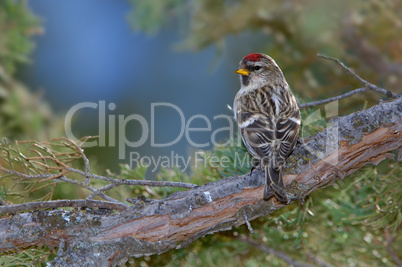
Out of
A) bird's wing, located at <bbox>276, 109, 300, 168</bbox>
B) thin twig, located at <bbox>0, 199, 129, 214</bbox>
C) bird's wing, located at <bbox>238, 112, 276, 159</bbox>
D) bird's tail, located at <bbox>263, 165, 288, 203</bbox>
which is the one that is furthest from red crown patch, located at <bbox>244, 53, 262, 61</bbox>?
thin twig, located at <bbox>0, 199, 129, 214</bbox>

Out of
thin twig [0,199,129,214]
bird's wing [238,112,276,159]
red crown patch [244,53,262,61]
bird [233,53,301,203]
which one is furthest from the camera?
red crown patch [244,53,262,61]

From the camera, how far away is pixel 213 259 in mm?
2354

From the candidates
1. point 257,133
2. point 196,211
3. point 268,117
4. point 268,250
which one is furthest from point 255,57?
point 196,211

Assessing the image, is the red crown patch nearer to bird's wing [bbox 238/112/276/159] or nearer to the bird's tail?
bird's wing [bbox 238/112/276/159]

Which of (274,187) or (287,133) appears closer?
(274,187)

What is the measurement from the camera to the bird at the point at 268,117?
6.22ft

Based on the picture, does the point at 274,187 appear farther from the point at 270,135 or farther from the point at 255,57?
the point at 255,57

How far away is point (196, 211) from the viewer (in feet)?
5.71

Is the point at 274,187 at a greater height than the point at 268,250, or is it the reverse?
the point at 274,187

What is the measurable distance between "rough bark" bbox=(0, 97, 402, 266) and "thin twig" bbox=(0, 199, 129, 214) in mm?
34

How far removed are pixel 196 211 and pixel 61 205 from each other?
479 mm

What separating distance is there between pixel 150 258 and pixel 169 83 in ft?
18.7

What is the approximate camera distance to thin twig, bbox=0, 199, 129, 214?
1668 millimetres

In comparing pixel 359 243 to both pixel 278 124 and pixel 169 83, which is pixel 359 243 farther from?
pixel 169 83
